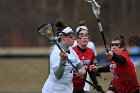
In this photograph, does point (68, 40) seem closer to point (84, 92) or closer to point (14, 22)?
point (84, 92)

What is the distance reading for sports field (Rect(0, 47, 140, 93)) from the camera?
979 inches

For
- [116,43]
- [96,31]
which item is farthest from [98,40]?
[116,43]

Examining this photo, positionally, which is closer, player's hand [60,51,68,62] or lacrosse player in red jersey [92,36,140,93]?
player's hand [60,51,68,62]

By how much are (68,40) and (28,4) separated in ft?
107

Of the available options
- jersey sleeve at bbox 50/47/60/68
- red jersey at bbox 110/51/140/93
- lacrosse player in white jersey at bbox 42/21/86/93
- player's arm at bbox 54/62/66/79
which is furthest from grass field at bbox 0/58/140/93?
player's arm at bbox 54/62/66/79

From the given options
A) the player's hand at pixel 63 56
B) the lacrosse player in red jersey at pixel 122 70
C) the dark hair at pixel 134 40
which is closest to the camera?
the player's hand at pixel 63 56

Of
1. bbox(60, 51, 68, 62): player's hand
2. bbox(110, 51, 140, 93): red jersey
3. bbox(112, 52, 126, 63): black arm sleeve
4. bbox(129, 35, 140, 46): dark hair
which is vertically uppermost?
bbox(129, 35, 140, 46): dark hair

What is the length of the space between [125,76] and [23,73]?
1510cm

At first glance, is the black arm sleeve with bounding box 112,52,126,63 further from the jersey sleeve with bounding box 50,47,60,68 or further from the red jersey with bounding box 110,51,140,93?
the jersey sleeve with bounding box 50,47,60,68

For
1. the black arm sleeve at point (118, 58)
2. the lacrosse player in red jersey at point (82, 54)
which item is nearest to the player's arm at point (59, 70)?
the black arm sleeve at point (118, 58)

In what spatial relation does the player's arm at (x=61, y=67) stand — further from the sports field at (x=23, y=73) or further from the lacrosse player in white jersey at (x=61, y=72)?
the sports field at (x=23, y=73)

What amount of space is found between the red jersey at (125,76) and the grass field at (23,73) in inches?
436

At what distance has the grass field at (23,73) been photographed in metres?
24.8

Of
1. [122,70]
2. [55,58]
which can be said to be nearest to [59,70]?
[55,58]
